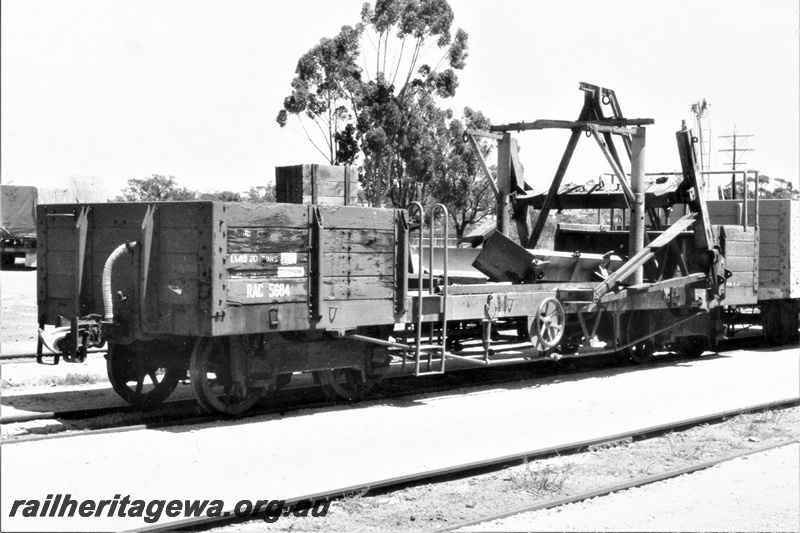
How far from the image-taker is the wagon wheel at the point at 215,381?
9805 mm

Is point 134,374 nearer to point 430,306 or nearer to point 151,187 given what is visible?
point 430,306

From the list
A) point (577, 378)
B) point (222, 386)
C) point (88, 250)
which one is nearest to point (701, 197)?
point (577, 378)

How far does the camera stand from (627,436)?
941 cm

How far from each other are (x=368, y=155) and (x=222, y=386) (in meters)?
22.6

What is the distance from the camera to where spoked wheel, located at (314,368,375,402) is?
11.0 metres

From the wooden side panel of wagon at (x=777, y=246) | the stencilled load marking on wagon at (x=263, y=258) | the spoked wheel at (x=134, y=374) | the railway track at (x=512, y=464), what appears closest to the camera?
the railway track at (x=512, y=464)

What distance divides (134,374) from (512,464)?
443 centimetres

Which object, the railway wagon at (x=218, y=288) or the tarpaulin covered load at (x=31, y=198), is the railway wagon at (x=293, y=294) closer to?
the railway wagon at (x=218, y=288)

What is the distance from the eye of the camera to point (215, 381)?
10117 millimetres

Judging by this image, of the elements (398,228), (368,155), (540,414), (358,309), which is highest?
(368,155)

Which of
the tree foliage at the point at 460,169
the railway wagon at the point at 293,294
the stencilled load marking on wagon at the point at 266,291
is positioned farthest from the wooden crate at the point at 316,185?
the tree foliage at the point at 460,169

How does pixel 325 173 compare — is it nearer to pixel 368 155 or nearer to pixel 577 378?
pixel 577 378

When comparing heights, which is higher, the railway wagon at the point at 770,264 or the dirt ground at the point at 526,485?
the railway wagon at the point at 770,264

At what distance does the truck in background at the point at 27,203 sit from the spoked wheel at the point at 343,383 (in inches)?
1060
